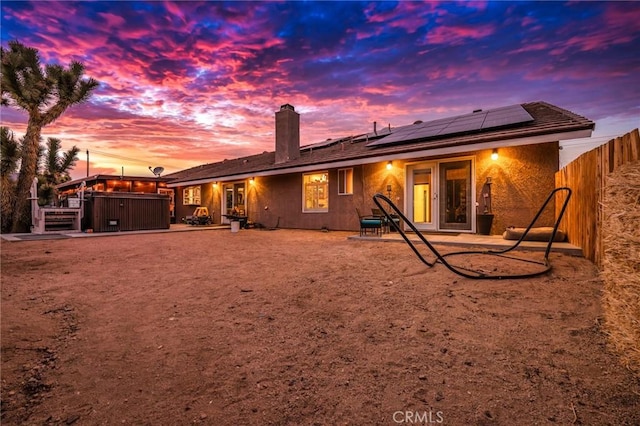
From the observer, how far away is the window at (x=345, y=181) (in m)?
11.3

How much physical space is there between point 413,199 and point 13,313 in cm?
957

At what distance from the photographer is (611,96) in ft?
33.5

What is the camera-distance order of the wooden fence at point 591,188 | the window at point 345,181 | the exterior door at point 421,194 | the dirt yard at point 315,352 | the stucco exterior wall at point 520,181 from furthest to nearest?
the window at point 345,181
the exterior door at point 421,194
the stucco exterior wall at point 520,181
the wooden fence at point 591,188
the dirt yard at point 315,352

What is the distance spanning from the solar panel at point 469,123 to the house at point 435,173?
0.03 meters

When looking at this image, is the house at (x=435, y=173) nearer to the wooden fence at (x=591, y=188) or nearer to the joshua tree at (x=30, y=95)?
the wooden fence at (x=591, y=188)

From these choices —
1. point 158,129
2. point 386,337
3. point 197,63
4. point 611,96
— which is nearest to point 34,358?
point 386,337

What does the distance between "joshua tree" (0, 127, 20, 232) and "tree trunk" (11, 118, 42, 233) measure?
20cm

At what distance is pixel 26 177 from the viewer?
40.9 feet

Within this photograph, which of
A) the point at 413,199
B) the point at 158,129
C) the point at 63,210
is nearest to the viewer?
the point at 413,199

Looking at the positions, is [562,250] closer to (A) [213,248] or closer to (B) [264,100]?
(A) [213,248]

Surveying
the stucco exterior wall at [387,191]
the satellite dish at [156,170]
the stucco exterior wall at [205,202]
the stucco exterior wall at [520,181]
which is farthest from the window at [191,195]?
the stucco exterior wall at [520,181]

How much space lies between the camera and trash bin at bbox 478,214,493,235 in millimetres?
7660

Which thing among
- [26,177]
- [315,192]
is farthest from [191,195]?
[315,192]

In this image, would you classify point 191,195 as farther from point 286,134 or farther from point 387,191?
point 387,191
